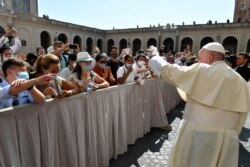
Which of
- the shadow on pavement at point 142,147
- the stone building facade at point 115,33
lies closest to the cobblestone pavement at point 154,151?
the shadow on pavement at point 142,147

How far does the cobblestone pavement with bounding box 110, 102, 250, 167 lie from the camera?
357 cm

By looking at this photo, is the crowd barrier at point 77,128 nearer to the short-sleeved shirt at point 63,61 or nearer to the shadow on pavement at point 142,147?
the shadow on pavement at point 142,147

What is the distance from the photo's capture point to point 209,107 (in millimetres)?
2410

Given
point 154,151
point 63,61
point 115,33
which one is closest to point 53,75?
point 154,151

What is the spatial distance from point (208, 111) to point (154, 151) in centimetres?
192

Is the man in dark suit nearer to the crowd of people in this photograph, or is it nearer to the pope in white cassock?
the crowd of people

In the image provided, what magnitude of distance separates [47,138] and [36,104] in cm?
44

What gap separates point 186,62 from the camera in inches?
373

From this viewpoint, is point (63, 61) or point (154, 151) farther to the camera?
point (63, 61)

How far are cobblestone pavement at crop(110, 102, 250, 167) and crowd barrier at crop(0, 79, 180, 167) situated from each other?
155mm

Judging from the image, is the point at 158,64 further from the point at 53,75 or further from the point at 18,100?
the point at 18,100

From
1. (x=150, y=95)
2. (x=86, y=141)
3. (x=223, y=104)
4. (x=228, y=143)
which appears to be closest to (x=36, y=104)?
(x=86, y=141)

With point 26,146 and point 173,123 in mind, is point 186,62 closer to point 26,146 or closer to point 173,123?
point 173,123

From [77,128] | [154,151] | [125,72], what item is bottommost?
[154,151]
